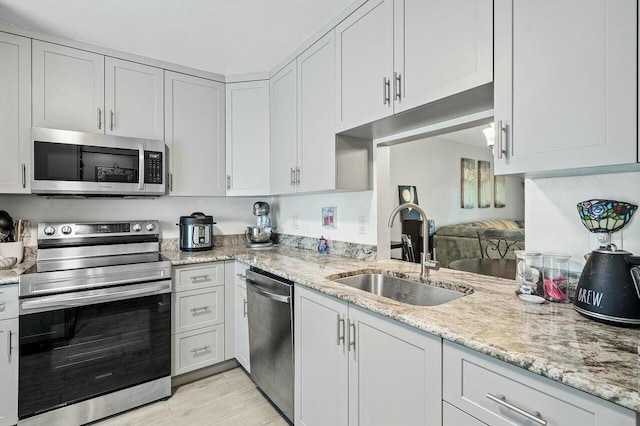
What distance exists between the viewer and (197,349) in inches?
90.0

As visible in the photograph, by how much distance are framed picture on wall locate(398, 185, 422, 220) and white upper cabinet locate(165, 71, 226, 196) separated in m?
2.55

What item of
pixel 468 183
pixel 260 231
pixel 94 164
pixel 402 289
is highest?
pixel 468 183

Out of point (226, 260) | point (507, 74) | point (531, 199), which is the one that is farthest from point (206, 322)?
point (507, 74)

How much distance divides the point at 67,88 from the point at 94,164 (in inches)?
21.0

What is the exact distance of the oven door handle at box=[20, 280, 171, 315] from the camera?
1.68m

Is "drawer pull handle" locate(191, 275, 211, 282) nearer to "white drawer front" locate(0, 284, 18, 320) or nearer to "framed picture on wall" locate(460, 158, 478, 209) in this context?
"white drawer front" locate(0, 284, 18, 320)

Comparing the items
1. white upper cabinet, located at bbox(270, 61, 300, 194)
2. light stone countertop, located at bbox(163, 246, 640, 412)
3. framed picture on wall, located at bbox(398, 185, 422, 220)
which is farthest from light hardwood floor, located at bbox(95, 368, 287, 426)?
framed picture on wall, located at bbox(398, 185, 422, 220)

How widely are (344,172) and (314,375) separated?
45.4 inches

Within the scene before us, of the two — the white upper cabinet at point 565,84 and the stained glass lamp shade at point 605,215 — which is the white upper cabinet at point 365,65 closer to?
the white upper cabinet at point 565,84

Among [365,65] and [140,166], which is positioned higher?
[365,65]

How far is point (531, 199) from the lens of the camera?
1.35m

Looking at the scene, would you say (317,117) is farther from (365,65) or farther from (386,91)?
(386,91)

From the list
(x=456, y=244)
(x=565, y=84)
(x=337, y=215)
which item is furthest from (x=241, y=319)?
(x=456, y=244)

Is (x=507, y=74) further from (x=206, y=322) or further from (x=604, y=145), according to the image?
(x=206, y=322)
